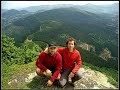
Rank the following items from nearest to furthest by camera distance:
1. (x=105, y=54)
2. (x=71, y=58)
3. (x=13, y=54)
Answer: (x=71, y=58) < (x=13, y=54) < (x=105, y=54)

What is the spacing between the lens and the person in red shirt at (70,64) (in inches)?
302

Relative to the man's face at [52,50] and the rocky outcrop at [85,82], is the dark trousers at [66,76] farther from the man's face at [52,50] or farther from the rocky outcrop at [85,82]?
the man's face at [52,50]

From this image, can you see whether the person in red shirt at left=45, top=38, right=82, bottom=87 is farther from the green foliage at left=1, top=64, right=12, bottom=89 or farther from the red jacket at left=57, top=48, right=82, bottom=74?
the green foliage at left=1, top=64, right=12, bottom=89

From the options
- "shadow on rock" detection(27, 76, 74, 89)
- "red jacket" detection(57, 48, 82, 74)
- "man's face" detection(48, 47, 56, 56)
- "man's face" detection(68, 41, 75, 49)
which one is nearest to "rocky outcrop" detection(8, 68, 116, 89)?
"shadow on rock" detection(27, 76, 74, 89)

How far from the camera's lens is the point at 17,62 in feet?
34.9

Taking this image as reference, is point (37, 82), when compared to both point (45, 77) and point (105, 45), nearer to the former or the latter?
point (45, 77)

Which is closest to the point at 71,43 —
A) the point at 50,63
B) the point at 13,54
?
the point at 50,63

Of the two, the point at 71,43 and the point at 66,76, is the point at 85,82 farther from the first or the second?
the point at 71,43

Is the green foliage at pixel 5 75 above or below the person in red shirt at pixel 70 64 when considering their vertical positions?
below

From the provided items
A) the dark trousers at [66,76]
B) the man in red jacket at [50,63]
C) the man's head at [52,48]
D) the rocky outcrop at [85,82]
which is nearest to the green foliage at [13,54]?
the rocky outcrop at [85,82]

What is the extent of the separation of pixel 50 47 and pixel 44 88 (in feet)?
4.78

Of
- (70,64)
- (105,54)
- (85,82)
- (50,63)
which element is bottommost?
(105,54)

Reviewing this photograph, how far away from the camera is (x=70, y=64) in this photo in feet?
25.8

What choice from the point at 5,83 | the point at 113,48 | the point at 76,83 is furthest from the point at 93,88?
the point at 113,48
